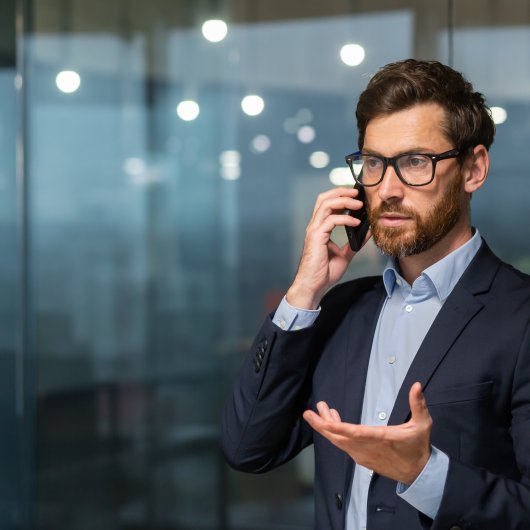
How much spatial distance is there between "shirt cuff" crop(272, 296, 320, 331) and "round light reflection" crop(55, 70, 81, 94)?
3.04m

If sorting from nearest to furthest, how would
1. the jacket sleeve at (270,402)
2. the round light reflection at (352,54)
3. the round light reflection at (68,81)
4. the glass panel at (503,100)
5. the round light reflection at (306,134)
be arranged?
1. the jacket sleeve at (270,402)
2. the glass panel at (503,100)
3. the round light reflection at (352,54)
4. the round light reflection at (306,134)
5. the round light reflection at (68,81)

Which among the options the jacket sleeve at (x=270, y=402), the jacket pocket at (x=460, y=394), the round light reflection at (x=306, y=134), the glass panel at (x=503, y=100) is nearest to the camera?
the jacket pocket at (x=460, y=394)

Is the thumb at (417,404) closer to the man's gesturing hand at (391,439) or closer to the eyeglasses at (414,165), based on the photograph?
the man's gesturing hand at (391,439)

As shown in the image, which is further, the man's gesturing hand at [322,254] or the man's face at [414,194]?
the man's gesturing hand at [322,254]

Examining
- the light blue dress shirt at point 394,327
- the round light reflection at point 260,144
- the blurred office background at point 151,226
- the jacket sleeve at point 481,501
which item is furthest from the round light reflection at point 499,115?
the jacket sleeve at point 481,501

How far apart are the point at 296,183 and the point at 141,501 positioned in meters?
1.76

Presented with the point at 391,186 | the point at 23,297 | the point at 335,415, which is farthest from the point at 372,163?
the point at 23,297

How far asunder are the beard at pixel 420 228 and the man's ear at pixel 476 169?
0.06m

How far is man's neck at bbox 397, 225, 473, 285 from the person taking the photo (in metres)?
2.03

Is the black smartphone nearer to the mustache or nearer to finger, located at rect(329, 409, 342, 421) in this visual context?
the mustache

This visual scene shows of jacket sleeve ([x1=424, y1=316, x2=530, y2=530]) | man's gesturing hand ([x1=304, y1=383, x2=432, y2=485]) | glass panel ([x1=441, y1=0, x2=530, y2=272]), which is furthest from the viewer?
glass panel ([x1=441, y1=0, x2=530, y2=272])

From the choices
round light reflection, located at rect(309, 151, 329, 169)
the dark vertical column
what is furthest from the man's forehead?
the dark vertical column

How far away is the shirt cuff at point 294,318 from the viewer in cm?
211

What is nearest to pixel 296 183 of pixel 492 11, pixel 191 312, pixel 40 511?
pixel 191 312
